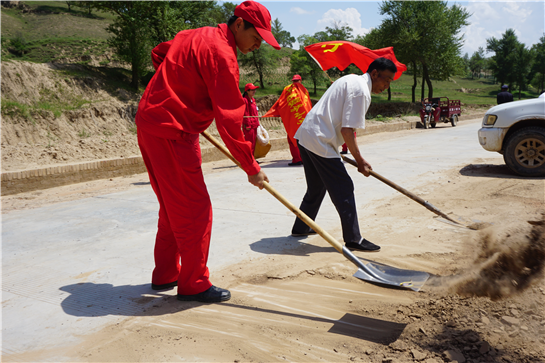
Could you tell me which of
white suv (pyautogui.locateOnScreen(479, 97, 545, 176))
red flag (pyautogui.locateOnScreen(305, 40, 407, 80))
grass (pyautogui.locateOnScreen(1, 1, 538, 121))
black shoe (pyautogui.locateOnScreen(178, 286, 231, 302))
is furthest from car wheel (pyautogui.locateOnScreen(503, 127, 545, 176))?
grass (pyautogui.locateOnScreen(1, 1, 538, 121))

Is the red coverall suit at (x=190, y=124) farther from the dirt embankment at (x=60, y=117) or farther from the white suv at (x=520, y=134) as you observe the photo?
the dirt embankment at (x=60, y=117)

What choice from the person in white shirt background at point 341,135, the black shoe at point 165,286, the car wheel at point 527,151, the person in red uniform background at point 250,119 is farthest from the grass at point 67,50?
the car wheel at point 527,151

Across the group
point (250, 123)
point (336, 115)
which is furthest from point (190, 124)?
point (250, 123)

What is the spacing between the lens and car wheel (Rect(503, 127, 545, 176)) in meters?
6.61

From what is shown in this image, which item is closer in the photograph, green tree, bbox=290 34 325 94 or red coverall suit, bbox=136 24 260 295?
Result: red coverall suit, bbox=136 24 260 295

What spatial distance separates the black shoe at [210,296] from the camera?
282 centimetres

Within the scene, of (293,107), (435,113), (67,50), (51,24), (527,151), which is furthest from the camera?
(51,24)

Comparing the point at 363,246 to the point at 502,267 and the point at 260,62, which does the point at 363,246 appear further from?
the point at 260,62

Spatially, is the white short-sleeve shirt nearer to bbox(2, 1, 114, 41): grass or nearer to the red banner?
the red banner

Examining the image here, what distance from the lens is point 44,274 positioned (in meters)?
3.42

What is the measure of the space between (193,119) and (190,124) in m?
0.04

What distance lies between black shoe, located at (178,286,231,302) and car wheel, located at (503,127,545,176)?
19.7 feet

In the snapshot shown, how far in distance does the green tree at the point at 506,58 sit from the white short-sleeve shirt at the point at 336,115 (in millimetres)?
65414

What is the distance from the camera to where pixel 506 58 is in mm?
58344
